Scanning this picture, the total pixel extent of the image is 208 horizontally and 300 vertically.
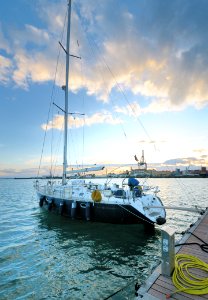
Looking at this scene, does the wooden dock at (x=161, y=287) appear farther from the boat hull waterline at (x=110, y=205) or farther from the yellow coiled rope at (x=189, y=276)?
the boat hull waterline at (x=110, y=205)

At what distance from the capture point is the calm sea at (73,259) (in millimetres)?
8094

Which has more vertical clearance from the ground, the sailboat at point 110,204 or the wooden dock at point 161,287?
the sailboat at point 110,204

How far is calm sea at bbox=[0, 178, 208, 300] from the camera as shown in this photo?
809cm

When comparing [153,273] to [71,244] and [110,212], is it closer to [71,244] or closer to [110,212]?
[71,244]

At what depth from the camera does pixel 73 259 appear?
10.8 metres

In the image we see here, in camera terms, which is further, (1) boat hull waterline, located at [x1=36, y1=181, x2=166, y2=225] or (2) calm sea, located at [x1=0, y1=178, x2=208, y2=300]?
(1) boat hull waterline, located at [x1=36, y1=181, x2=166, y2=225]

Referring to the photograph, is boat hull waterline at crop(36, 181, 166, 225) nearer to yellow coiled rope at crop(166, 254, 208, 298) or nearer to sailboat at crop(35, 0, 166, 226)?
sailboat at crop(35, 0, 166, 226)

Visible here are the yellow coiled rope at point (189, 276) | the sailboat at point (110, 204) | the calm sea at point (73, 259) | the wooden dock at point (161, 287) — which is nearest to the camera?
the wooden dock at point (161, 287)

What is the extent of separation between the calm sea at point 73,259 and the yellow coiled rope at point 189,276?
912mm

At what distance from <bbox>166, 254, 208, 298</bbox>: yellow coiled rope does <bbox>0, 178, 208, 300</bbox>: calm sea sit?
91 cm

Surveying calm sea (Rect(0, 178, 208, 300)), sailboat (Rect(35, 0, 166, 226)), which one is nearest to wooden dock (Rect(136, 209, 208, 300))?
calm sea (Rect(0, 178, 208, 300))

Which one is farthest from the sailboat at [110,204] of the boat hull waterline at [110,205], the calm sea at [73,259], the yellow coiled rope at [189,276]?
the yellow coiled rope at [189,276]

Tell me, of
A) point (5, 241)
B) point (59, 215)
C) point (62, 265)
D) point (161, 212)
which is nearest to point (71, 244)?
point (62, 265)

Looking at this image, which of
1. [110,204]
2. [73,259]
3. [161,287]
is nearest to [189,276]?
[161,287]
